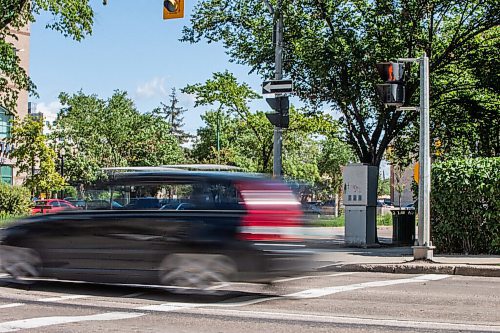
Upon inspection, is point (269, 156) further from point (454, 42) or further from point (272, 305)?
point (272, 305)

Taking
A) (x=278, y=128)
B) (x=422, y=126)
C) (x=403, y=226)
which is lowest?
(x=403, y=226)

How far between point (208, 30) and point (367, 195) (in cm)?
791

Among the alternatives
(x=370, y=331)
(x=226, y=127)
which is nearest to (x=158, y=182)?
(x=370, y=331)

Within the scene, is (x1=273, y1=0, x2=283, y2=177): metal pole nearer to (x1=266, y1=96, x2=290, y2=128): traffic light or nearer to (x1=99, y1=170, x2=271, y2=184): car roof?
(x1=266, y1=96, x2=290, y2=128): traffic light

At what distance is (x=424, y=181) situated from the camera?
14148mm

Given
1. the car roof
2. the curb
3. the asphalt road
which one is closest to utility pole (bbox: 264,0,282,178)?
the curb

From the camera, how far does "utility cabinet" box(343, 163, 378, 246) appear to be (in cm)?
1981

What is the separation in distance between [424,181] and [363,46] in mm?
7592

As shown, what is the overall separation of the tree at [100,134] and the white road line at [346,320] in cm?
4249

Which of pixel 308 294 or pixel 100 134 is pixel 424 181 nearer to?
pixel 308 294

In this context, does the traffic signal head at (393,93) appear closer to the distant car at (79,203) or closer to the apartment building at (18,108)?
the distant car at (79,203)

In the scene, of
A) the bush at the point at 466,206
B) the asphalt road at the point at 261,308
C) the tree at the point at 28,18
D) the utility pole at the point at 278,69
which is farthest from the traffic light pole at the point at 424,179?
the tree at the point at 28,18

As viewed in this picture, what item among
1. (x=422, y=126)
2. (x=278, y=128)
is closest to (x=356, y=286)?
(x=422, y=126)

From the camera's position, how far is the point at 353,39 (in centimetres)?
2078
